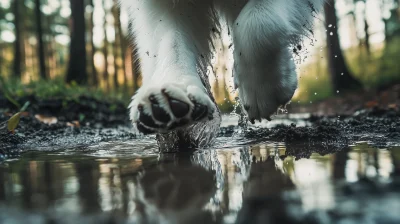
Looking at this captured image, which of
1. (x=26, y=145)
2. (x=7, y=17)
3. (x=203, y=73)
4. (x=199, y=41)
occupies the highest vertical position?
(x=7, y=17)

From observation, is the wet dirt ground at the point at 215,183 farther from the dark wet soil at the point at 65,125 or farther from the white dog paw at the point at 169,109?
the dark wet soil at the point at 65,125

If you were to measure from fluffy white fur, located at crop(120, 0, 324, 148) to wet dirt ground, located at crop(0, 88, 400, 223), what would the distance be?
219 mm

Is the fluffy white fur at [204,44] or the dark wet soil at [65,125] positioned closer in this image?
the fluffy white fur at [204,44]

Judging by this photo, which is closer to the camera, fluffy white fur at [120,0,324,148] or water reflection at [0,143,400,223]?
water reflection at [0,143,400,223]

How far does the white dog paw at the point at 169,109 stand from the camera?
157 centimetres

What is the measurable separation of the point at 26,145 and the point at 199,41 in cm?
108

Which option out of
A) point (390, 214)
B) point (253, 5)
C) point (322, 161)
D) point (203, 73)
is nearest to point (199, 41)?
point (203, 73)

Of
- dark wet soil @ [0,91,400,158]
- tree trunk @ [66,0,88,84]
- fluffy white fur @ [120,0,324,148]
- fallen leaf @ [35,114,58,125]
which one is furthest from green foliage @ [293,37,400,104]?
fluffy white fur @ [120,0,324,148]

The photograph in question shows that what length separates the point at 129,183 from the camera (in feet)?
3.72

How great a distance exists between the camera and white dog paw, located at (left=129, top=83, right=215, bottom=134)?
61.7 inches

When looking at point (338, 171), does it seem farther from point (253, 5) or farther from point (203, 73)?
point (203, 73)

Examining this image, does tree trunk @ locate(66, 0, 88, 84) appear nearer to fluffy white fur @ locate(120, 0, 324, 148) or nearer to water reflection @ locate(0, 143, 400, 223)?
fluffy white fur @ locate(120, 0, 324, 148)

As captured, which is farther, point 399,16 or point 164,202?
point 399,16

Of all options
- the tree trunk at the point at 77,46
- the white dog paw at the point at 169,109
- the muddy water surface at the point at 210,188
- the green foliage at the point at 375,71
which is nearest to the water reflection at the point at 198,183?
the muddy water surface at the point at 210,188
